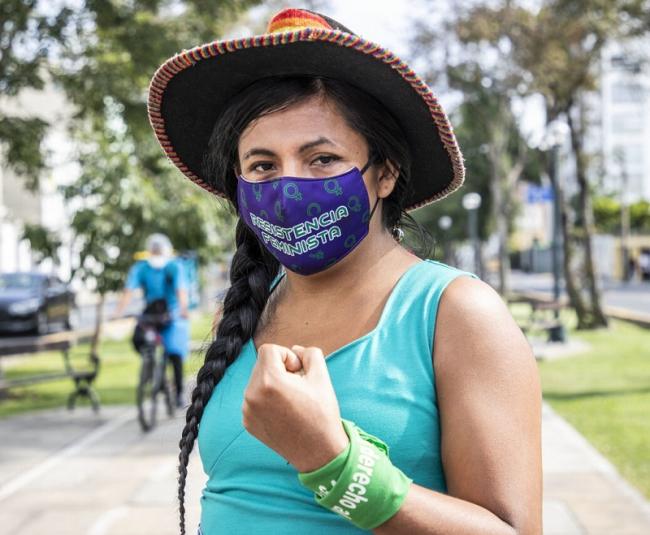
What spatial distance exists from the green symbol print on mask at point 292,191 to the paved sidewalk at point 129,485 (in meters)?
2.93

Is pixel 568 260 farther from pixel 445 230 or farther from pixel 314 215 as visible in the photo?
pixel 445 230

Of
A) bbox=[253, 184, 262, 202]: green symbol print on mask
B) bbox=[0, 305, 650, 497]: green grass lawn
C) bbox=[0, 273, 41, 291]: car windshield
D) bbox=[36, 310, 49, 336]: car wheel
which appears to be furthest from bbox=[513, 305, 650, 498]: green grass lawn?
bbox=[0, 273, 41, 291]: car windshield

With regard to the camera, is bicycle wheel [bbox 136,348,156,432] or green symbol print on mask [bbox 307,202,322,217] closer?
green symbol print on mask [bbox 307,202,322,217]

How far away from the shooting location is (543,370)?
11.9 metres

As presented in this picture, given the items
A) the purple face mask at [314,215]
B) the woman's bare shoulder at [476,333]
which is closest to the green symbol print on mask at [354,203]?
the purple face mask at [314,215]

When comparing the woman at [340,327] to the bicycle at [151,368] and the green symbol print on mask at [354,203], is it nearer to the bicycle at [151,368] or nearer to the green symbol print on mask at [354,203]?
the green symbol print on mask at [354,203]

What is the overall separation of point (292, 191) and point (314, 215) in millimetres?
59

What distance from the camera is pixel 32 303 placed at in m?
18.8

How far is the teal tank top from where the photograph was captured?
4.50 ft

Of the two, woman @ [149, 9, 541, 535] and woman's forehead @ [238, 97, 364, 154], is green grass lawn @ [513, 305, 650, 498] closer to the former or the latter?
woman @ [149, 9, 541, 535]

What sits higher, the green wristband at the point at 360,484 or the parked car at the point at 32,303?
the green wristband at the point at 360,484

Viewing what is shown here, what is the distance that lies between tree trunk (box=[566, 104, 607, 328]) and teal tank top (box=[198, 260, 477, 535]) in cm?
1688

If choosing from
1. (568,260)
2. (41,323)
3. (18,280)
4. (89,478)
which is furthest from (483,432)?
(18,280)

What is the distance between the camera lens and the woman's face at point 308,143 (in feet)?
5.07
